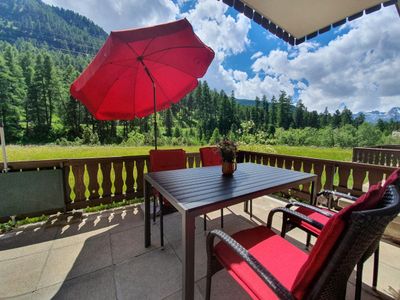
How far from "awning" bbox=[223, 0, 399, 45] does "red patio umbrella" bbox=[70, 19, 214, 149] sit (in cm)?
84

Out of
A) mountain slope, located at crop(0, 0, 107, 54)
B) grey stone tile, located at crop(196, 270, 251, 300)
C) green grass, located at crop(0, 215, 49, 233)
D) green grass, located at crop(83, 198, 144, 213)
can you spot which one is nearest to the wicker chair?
grey stone tile, located at crop(196, 270, 251, 300)

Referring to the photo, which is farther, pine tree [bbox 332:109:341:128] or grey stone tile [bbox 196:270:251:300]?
pine tree [bbox 332:109:341:128]

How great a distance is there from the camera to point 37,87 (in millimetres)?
27328

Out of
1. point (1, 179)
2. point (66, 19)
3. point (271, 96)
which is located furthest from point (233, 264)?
point (66, 19)

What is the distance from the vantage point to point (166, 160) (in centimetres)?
280

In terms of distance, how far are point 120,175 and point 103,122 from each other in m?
27.0

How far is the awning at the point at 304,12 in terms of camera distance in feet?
7.63

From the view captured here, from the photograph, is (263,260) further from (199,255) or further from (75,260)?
(75,260)

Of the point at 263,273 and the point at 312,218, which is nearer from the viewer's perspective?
the point at 263,273

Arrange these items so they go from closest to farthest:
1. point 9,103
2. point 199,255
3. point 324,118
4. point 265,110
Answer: point 199,255, point 9,103, point 324,118, point 265,110

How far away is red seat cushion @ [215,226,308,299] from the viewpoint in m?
1.05

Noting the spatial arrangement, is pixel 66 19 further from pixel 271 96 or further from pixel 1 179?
pixel 1 179

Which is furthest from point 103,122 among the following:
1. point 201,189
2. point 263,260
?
point 263,260

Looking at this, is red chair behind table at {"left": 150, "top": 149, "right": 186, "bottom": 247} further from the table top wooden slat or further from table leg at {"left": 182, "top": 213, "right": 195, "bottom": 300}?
table leg at {"left": 182, "top": 213, "right": 195, "bottom": 300}
